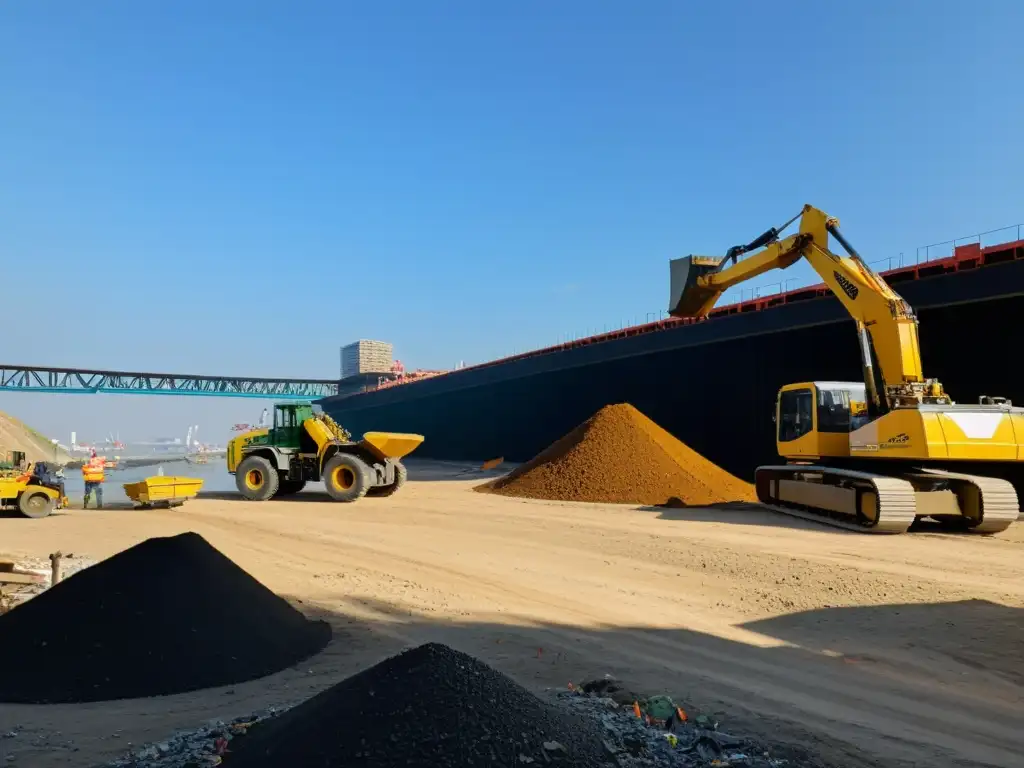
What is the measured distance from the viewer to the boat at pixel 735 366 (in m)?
15.5

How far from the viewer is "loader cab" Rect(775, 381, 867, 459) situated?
532 inches

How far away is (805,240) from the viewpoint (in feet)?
46.6

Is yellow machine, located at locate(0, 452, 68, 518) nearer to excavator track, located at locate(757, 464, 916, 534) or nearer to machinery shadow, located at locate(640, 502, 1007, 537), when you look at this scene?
machinery shadow, located at locate(640, 502, 1007, 537)

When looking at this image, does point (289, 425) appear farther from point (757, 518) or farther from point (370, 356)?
point (370, 356)

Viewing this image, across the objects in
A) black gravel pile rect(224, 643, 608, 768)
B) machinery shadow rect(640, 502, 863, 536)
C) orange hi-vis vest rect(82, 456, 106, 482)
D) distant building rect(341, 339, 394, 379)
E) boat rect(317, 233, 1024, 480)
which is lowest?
machinery shadow rect(640, 502, 863, 536)

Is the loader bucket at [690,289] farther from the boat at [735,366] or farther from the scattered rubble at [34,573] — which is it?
the scattered rubble at [34,573]

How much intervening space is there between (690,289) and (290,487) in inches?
508

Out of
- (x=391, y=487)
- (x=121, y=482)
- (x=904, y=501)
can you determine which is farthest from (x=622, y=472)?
(x=121, y=482)

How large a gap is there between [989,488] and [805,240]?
589 centimetres

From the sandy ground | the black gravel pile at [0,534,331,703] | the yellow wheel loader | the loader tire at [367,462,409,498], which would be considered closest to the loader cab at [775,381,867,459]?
the sandy ground

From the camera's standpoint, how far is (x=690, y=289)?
15.9 m

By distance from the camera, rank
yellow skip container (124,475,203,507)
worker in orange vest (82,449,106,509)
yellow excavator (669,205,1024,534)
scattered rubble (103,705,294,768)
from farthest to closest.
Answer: worker in orange vest (82,449,106,509) → yellow skip container (124,475,203,507) → yellow excavator (669,205,1024,534) → scattered rubble (103,705,294,768)

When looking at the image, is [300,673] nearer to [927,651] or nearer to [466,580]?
[466,580]

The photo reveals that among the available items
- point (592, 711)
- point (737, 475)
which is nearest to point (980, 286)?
point (737, 475)
